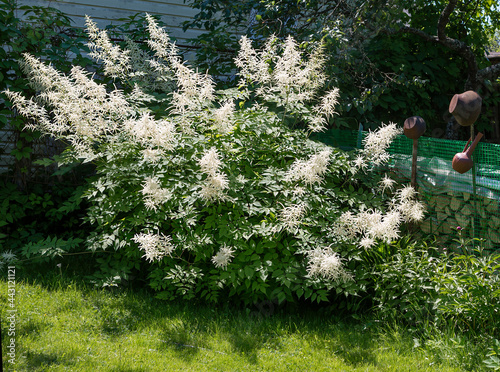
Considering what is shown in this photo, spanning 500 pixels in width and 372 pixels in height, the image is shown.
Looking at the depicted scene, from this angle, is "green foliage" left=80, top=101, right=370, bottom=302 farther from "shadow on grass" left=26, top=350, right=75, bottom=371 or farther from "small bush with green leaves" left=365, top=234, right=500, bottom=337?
"shadow on grass" left=26, top=350, right=75, bottom=371

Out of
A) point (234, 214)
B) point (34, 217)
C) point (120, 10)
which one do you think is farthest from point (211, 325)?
point (120, 10)

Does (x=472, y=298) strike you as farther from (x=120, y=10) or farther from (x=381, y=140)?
(x=120, y=10)

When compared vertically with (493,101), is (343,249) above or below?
below

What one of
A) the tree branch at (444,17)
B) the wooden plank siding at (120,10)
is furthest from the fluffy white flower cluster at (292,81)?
the wooden plank siding at (120,10)

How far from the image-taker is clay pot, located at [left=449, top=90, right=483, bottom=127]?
352cm

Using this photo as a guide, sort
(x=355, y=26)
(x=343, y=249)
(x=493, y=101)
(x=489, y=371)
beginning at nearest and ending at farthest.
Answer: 1. (x=489, y=371)
2. (x=343, y=249)
3. (x=355, y=26)
4. (x=493, y=101)

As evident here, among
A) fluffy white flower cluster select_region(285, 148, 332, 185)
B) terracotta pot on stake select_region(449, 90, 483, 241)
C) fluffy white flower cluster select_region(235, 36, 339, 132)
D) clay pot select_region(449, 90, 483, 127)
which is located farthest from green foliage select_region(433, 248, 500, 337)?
fluffy white flower cluster select_region(235, 36, 339, 132)

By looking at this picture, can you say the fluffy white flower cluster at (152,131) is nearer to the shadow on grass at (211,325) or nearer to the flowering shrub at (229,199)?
the flowering shrub at (229,199)

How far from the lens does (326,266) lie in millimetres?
3250

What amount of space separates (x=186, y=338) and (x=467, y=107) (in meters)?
2.72

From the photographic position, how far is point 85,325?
3.45 metres

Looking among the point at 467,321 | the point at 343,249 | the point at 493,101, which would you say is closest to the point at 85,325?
the point at 343,249

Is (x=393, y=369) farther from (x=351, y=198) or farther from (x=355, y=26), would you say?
(x=355, y=26)

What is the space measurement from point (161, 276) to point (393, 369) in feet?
6.37
